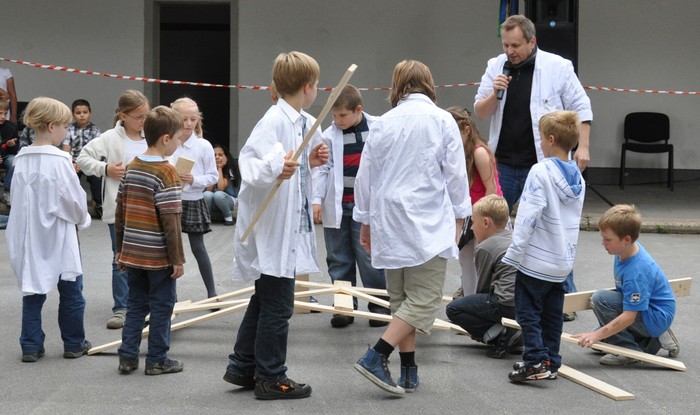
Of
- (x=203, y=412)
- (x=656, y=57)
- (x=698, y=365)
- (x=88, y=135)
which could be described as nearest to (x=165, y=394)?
(x=203, y=412)

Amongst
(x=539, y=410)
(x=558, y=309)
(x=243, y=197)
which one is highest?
(x=243, y=197)

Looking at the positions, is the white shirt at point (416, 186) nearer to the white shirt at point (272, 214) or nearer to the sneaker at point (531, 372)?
the white shirt at point (272, 214)

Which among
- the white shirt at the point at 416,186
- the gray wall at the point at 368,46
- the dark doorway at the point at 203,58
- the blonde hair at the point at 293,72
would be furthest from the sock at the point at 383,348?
the dark doorway at the point at 203,58

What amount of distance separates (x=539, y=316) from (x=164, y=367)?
77.8 inches

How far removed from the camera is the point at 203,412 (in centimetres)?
503

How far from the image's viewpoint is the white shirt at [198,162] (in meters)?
7.13

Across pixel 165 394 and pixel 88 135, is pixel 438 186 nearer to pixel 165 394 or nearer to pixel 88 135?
pixel 165 394

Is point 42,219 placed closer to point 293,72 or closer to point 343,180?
point 293,72

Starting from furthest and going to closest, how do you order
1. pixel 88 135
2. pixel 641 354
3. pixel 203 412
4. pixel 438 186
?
pixel 88 135, pixel 641 354, pixel 438 186, pixel 203 412

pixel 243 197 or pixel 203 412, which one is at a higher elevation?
pixel 243 197

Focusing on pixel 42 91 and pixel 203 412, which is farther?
pixel 42 91

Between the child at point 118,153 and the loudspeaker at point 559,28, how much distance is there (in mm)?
5822

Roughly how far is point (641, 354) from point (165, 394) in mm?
2601

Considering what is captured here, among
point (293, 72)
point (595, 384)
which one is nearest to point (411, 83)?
point (293, 72)
